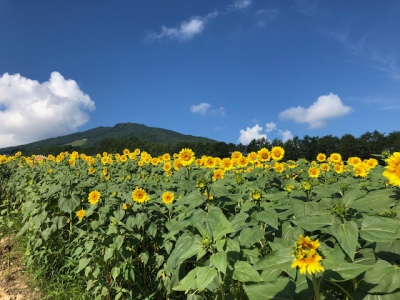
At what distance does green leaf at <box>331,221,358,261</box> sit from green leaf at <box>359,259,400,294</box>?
5.7 inches

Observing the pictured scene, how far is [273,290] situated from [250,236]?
0.50 meters

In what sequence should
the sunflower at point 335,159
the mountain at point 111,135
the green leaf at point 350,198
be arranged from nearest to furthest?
the green leaf at point 350,198 < the sunflower at point 335,159 < the mountain at point 111,135

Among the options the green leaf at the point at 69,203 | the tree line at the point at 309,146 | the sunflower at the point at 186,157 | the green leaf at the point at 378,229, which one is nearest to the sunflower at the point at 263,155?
the sunflower at the point at 186,157

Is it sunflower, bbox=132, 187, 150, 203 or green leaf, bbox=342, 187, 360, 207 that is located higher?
green leaf, bbox=342, 187, 360, 207

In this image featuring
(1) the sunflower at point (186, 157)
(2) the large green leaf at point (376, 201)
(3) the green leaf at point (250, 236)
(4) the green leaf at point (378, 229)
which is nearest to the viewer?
(4) the green leaf at point (378, 229)

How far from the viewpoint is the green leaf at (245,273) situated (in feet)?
5.42

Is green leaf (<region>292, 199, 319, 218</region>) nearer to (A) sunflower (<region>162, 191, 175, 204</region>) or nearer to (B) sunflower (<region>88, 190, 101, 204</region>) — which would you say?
(A) sunflower (<region>162, 191, 175, 204</region>)

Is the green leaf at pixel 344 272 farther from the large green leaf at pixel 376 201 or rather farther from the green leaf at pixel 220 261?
the green leaf at pixel 220 261

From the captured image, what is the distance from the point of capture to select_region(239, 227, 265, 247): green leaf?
6.56 feet

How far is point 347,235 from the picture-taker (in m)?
1.52

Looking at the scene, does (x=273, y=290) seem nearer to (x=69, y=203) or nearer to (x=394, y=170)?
(x=394, y=170)

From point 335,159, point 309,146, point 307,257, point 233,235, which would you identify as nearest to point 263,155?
point 335,159

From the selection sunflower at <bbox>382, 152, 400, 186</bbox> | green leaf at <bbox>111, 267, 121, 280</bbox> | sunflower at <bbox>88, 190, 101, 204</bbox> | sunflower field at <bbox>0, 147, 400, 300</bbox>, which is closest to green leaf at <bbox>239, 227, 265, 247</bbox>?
sunflower field at <bbox>0, 147, 400, 300</bbox>

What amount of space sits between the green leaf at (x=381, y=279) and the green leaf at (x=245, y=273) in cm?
50
